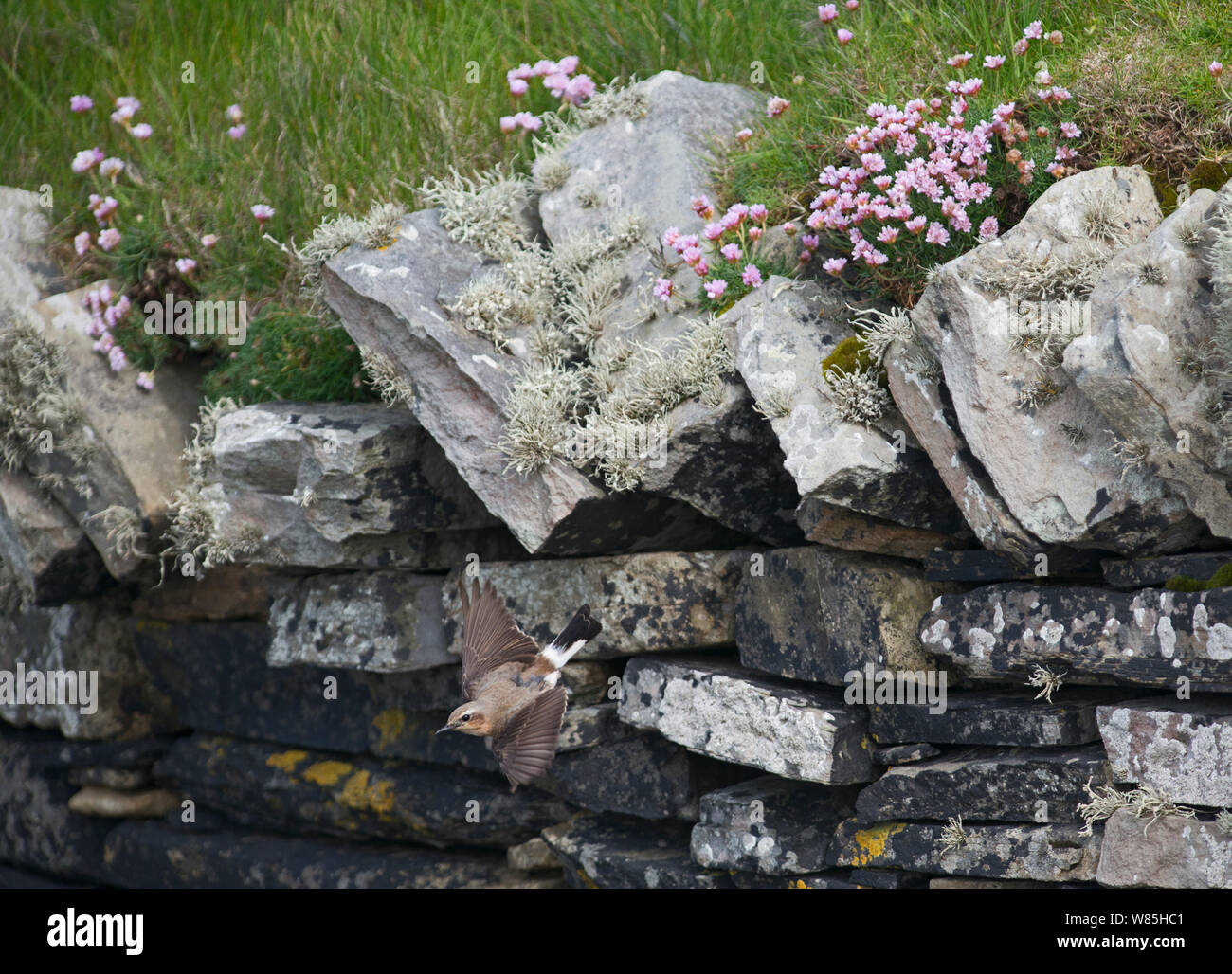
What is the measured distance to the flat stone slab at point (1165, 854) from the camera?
426 centimetres

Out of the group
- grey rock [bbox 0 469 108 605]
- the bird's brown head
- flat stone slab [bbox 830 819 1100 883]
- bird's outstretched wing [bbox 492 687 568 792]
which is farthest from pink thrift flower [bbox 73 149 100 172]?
flat stone slab [bbox 830 819 1100 883]

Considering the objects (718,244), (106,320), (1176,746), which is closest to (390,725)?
(106,320)

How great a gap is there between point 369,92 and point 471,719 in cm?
467

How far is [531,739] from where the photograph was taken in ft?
17.5

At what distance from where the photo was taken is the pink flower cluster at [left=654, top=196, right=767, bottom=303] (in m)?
5.54

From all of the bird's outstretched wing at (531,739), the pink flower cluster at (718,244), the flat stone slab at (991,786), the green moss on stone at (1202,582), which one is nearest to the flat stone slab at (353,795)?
the bird's outstretched wing at (531,739)

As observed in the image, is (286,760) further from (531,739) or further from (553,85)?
(553,85)

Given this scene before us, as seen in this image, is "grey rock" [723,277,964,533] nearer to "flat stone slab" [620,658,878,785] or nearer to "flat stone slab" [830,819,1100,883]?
"flat stone slab" [620,658,878,785]

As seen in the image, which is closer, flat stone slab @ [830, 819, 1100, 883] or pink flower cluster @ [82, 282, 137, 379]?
flat stone slab @ [830, 819, 1100, 883]

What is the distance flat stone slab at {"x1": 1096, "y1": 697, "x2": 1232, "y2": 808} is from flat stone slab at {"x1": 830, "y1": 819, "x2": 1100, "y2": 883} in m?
0.37

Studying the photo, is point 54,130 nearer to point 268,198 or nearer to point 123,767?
point 268,198

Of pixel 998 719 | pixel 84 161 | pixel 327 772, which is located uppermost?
pixel 84 161

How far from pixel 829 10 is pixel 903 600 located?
316 cm

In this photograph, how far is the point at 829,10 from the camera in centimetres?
618
